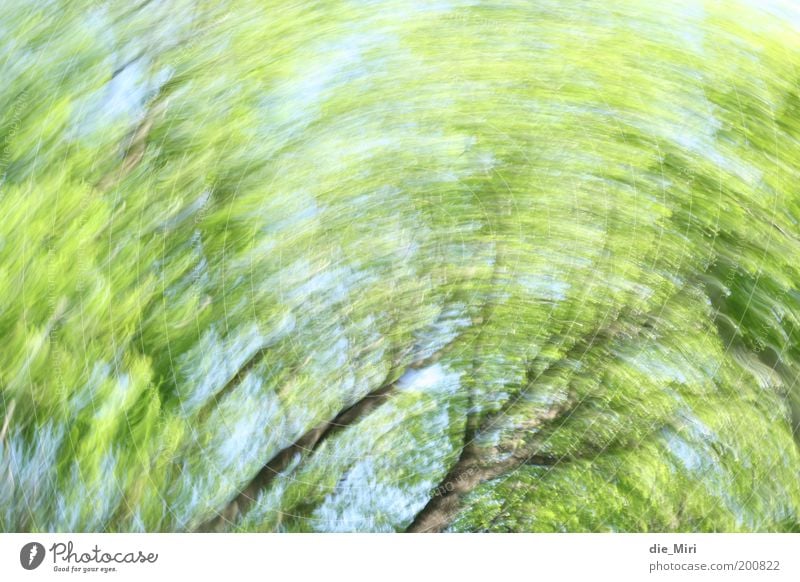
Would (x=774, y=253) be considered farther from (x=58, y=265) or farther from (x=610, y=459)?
(x=58, y=265)

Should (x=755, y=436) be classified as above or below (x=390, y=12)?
below

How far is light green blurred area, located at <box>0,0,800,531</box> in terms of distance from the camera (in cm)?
171

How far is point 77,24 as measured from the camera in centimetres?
175

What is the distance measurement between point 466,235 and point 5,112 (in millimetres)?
1027

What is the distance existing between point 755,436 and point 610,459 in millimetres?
303

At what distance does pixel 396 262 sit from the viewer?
176 cm

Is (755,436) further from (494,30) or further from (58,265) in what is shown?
(58,265)

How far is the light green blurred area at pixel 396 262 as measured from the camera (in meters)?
1.71

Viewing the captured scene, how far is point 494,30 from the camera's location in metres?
1.72
